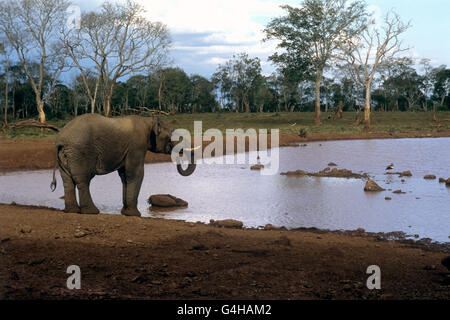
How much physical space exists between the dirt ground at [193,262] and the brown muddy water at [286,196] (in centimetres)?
164

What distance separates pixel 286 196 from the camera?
11.2m

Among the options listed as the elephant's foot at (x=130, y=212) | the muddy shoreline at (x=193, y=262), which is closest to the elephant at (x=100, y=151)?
the elephant's foot at (x=130, y=212)

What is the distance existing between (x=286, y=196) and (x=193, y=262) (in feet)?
21.1

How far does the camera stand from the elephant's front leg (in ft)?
27.9

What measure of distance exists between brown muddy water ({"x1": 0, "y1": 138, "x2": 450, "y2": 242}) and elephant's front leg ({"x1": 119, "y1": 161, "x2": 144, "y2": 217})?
68 cm

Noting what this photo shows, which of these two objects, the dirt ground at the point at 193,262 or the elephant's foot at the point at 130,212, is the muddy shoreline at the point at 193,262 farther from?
the elephant's foot at the point at 130,212

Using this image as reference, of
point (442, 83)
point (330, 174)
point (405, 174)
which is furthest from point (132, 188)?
point (442, 83)

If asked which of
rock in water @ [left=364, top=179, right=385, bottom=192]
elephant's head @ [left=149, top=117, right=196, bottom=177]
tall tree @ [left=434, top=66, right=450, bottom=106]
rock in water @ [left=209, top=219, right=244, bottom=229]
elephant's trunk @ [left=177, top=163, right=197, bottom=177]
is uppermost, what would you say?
tall tree @ [left=434, top=66, right=450, bottom=106]

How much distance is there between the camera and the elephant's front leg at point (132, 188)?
8.51 m

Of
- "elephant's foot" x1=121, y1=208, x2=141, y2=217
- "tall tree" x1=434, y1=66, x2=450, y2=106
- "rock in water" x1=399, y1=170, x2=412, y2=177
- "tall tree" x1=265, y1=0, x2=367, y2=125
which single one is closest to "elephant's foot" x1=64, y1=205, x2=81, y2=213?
"elephant's foot" x1=121, y1=208, x2=141, y2=217

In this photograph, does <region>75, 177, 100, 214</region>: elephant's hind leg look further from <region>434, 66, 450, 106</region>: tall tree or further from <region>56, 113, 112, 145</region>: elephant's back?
<region>434, 66, 450, 106</region>: tall tree

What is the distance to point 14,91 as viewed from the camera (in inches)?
2200
